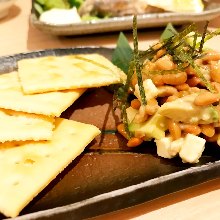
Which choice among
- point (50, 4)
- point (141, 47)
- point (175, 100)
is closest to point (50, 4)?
point (50, 4)

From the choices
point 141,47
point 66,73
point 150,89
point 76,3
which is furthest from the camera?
point 76,3

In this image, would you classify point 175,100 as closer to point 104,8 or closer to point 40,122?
point 40,122

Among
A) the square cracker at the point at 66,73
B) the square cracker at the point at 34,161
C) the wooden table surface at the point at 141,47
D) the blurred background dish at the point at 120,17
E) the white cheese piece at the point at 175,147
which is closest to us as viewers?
the square cracker at the point at 34,161

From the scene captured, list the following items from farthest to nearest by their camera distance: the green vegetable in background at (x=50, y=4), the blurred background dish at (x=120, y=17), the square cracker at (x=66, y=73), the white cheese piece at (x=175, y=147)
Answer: the green vegetable in background at (x=50, y=4)
the blurred background dish at (x=120, y=17)
the square cracker at (x=66, y=73)
the white cheese piece at (x=175, y=147)

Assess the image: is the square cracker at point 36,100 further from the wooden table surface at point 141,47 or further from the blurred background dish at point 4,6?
the blurred background dish at point 4,6

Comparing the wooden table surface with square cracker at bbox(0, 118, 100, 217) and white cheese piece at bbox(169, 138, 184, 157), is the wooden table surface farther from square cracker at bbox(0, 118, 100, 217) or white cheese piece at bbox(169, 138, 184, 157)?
square cracker at bbox(0, 118, 100, 217)

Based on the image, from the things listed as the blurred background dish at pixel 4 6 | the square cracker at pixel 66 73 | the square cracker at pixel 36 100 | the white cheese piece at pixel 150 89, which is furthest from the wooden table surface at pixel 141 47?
the square cracker at pixel 66 73
